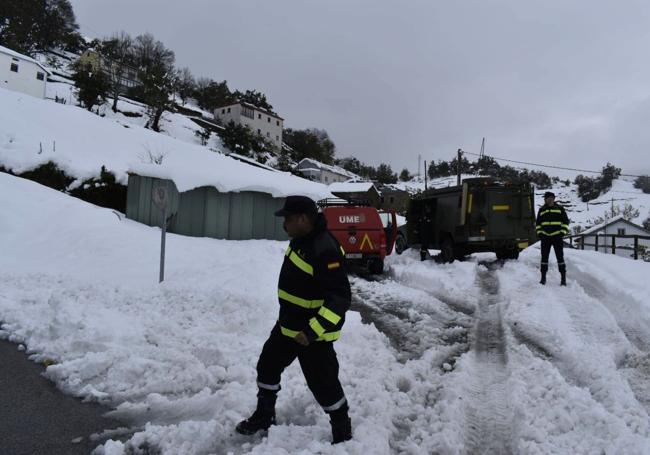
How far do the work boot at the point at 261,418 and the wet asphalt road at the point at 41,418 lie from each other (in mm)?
1053

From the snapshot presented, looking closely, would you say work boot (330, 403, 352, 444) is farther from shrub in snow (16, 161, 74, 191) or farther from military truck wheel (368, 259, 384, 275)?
shrub in snow (16, 161, 74, 191)

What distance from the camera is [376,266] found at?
36.7 ft

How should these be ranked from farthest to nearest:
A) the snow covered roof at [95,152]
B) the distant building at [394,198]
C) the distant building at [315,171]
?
the distant building at [315,171]
the distant building at [394,198]
the snow covered roof at [95,152]

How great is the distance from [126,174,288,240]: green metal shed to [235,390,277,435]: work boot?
12333mm

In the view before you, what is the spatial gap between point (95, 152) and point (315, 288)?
21.6m

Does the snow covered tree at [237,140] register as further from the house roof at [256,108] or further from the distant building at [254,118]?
the house roof at [256,108]

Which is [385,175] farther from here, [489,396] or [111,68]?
[489,396]

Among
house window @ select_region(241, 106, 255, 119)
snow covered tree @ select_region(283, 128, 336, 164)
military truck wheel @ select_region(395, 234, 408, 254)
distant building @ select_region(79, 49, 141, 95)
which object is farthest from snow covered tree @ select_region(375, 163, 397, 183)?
military truck wheel @ select_region(395, 234, 408, 254)

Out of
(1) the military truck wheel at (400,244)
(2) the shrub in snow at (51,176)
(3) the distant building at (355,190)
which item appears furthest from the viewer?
(3) the distant building at (355,190)

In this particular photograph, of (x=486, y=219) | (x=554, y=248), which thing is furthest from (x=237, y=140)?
(x=554, y=248)

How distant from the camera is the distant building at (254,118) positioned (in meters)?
Answer: 72.4

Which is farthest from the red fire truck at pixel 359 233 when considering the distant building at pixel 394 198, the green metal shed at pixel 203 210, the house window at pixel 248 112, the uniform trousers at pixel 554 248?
the house window at pixel 248 112

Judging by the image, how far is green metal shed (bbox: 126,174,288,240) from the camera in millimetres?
14852

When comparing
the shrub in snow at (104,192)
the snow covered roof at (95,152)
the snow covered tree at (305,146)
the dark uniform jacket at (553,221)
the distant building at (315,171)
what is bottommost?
the dark uniform jacket at (553,221)
